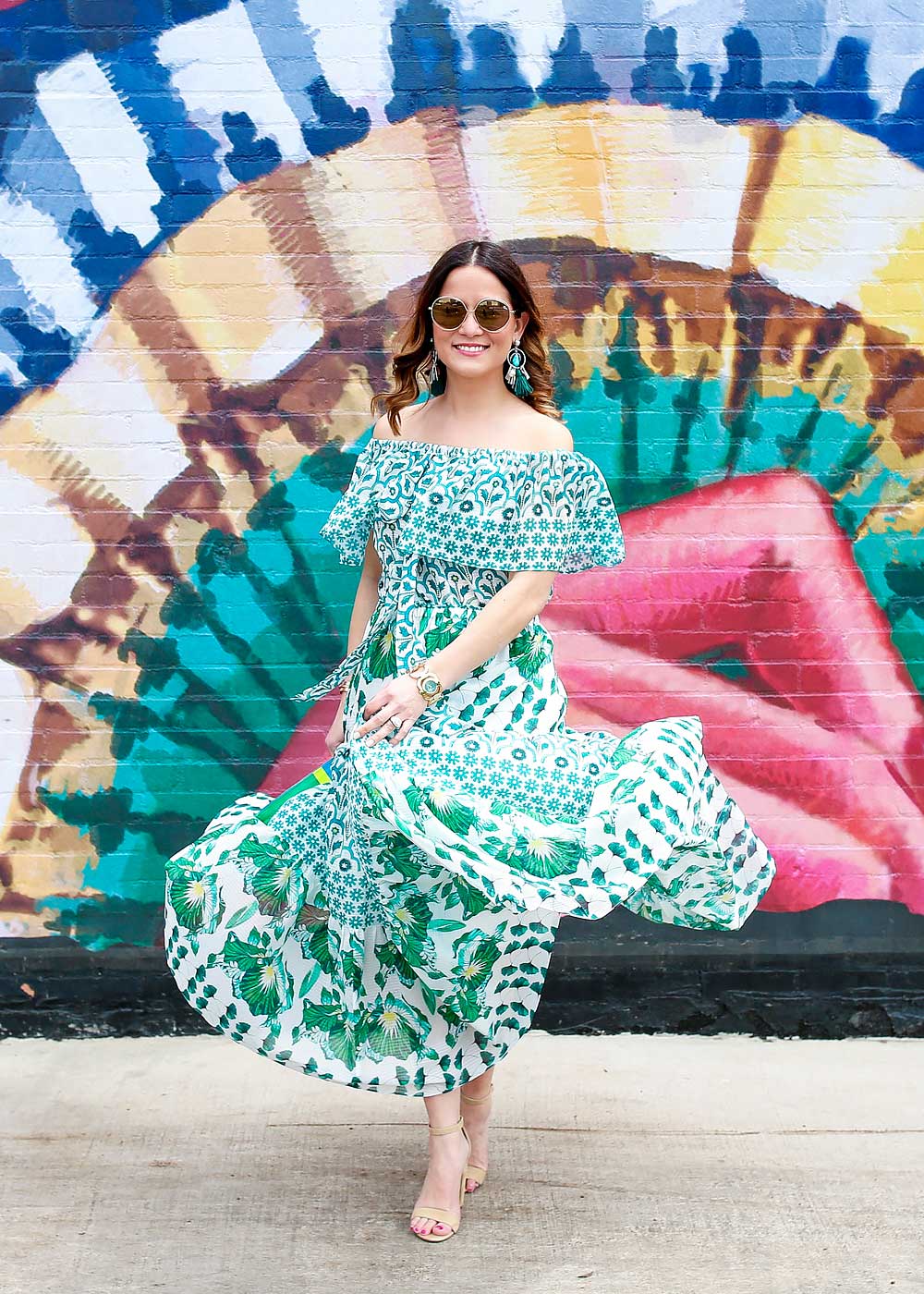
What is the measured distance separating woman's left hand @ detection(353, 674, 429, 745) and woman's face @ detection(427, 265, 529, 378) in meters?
0.64

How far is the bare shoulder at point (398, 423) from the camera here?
3.08 metres

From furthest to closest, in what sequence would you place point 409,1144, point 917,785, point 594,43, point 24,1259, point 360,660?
point 917,785 → point 594,43 → point 409,1144 → point 360,660 → point 24,1259

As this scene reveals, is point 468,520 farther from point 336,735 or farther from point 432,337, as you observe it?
point 336,735

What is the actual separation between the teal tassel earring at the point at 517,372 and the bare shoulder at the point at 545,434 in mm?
80

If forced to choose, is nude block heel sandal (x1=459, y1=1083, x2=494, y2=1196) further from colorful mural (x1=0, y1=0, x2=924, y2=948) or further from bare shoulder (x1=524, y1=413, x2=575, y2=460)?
bare shoulder (x1=524, y1=413, x2=575, y2=460)

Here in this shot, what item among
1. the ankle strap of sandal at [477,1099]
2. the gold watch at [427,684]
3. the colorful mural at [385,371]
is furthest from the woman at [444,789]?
the colorful mural at [385,371]

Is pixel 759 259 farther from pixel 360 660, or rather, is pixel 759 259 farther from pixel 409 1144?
pixel 409 1144

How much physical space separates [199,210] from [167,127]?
23 cm

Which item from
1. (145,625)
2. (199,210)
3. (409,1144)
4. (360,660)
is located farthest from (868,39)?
(409,1144)

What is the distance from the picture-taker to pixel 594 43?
12.5 ft

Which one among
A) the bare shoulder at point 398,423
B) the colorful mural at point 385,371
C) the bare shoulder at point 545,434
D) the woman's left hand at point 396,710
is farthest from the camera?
the colorful mural at point 385,371

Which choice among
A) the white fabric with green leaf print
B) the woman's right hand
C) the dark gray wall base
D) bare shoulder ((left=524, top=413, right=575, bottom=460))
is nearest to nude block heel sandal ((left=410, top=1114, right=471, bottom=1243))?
the white fabric with green leaf print

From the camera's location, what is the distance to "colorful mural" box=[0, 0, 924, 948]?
3.81m

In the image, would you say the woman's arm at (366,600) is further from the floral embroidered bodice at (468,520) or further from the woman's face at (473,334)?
the woman's face at (473,334)
